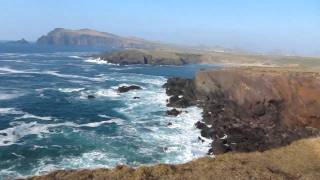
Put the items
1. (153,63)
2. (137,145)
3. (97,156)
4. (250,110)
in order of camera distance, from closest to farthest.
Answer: (97,156)
(137,145)
(250,110)
(153,63)

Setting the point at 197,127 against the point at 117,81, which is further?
the point at 117,81

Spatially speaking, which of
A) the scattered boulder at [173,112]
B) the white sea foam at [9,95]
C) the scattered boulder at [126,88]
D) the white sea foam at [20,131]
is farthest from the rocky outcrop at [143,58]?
the white sea foam at [20,131]

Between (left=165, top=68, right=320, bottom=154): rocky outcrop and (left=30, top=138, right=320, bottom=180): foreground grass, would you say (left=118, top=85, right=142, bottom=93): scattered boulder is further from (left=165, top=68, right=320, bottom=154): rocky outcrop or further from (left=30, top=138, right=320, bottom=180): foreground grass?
(left=30, top=138, right=320, bottom=180): foreground grass

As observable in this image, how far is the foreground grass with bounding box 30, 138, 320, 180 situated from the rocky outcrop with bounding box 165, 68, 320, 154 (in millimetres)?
13881

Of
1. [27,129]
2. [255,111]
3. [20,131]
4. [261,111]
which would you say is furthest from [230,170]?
[255,111]

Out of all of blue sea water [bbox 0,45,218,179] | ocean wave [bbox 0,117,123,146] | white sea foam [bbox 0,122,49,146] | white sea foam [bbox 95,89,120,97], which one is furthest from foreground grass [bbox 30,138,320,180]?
white sea foam [bbox 95,89,120,97]

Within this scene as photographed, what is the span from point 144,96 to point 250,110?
1948cm

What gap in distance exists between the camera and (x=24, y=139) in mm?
39188

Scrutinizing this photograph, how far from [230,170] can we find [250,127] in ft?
85.2

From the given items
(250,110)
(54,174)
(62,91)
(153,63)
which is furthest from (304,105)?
Answer: (153,63)

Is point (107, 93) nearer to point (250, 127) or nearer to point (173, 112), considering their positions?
point (173, 112)

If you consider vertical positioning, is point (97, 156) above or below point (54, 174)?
below

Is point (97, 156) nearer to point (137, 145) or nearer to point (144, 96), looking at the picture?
point (137, 145)

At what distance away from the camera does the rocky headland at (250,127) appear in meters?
20.4
